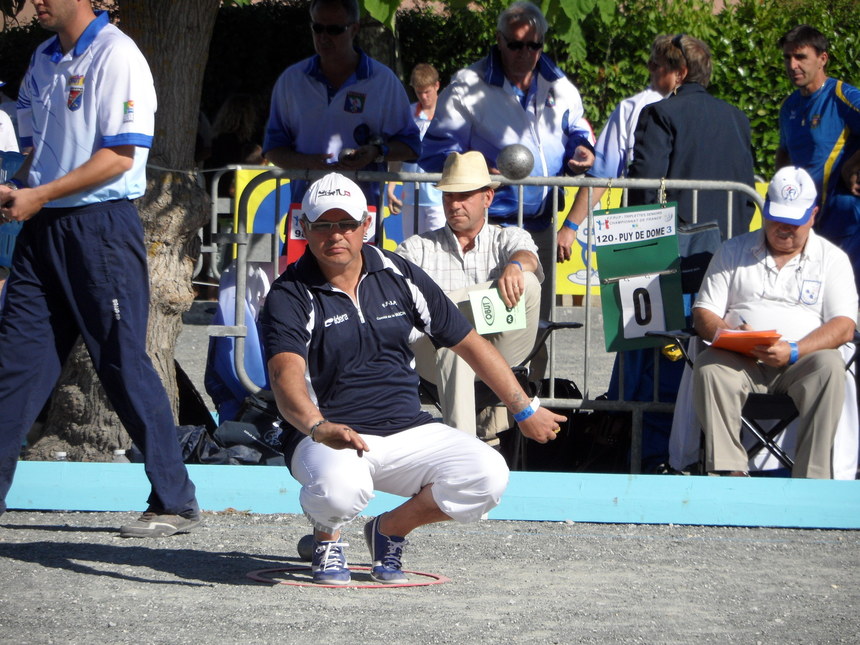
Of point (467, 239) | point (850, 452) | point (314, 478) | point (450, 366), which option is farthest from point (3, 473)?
point (850, 452)

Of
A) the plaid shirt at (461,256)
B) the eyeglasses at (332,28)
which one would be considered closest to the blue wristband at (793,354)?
the plaid shirt at (461,256)

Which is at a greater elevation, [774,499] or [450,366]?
[450,366]

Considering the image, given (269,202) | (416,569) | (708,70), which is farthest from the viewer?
(708,70)

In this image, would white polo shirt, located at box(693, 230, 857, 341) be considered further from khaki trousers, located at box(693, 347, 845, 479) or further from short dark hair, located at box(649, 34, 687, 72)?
short dark hair, located at box(649, 34, 687, 72)

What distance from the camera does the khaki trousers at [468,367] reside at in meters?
6.37

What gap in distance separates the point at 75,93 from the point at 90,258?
633mm

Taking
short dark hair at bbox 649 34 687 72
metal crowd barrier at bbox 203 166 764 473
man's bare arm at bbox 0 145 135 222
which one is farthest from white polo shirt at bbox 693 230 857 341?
man's bare arm at bbox 0 145 135 222

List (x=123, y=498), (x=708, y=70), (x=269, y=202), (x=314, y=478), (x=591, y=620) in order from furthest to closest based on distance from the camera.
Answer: (x=708, y=70)
(x=269, y=202)
(x=123, y=498)
(x=314, y=478)
(x=591, y=620)

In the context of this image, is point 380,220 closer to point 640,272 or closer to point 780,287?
point 640,272

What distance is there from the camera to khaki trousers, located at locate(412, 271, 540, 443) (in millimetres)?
6367

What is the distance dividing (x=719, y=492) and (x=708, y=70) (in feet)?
8.94

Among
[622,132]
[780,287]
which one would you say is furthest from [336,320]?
[622,132]

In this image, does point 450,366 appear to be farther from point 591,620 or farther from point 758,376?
point 591,620

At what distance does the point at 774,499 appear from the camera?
616 cm
